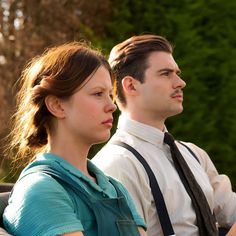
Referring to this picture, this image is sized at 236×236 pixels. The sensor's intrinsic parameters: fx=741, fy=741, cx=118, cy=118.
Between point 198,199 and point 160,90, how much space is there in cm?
51

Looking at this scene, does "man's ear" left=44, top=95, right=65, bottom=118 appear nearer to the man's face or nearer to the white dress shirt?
the white dress shirt

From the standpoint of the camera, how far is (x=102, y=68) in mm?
2531

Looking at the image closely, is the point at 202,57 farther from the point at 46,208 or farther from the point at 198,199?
the point at 46,208

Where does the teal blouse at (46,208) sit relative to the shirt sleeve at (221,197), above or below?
above

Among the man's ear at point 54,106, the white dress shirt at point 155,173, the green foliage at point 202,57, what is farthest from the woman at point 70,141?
the green foliage at point 202,57

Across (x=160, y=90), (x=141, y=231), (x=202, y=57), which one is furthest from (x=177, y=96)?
(x=202, y=57)

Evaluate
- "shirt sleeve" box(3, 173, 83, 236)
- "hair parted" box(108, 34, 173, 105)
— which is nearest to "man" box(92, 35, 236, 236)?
"hair parted" box(108, 34, 173, 105)

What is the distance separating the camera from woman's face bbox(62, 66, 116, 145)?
2455 mm

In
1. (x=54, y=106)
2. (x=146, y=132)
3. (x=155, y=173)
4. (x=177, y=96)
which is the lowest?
(x=155, y=173)

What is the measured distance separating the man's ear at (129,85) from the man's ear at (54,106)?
951mm

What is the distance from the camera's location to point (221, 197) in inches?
140

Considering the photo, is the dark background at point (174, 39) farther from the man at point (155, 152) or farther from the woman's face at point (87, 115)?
the woman's face at point (87, 115)

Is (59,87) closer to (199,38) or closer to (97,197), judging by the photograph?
(97,197)

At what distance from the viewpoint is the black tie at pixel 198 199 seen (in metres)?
3.18
